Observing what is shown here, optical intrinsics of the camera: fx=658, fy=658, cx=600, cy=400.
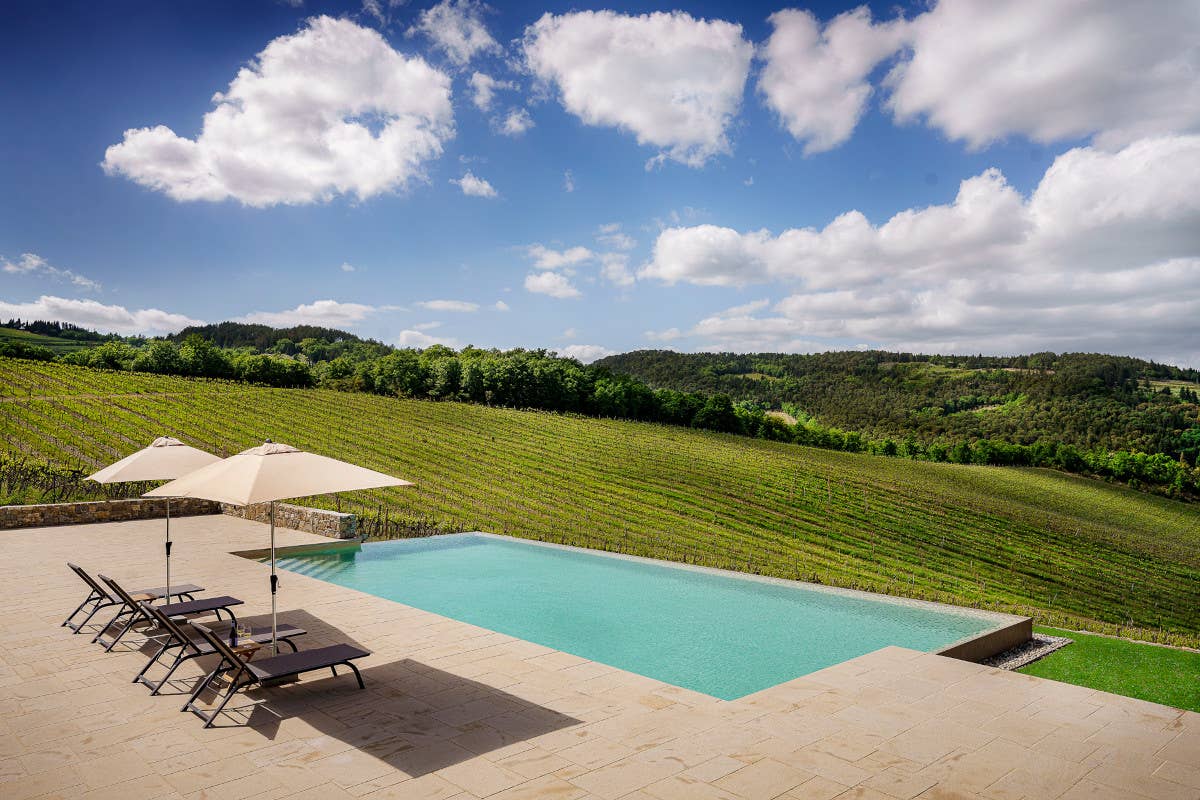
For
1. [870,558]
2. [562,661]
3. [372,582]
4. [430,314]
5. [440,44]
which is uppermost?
[440,44]

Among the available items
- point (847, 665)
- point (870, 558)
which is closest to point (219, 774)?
point (847, 665)

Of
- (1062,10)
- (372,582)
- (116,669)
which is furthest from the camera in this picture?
(372,582)

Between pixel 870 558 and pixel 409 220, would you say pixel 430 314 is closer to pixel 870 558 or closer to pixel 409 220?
pixel 409 220

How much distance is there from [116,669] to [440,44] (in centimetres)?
1495

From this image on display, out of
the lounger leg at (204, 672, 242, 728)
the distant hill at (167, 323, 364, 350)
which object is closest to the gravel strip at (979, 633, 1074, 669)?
the lounger leg at (204, 672, 242, 728)

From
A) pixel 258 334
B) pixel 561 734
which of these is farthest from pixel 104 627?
pixel 258 334

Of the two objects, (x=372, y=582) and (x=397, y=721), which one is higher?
(x=397, y=721)

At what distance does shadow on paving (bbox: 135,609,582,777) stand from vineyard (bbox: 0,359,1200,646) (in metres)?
9.58

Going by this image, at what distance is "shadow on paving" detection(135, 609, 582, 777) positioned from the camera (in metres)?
4.65

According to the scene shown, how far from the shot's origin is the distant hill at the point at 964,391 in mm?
88250

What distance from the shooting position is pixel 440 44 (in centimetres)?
1608

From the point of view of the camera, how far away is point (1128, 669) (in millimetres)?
8656

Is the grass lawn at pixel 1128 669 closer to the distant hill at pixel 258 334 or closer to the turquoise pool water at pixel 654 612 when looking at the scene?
the turquoise pool water at pixel 654 612

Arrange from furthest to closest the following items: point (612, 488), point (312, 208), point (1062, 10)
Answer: point (612, 488)
point (312, 208)
point (1062, 10)
